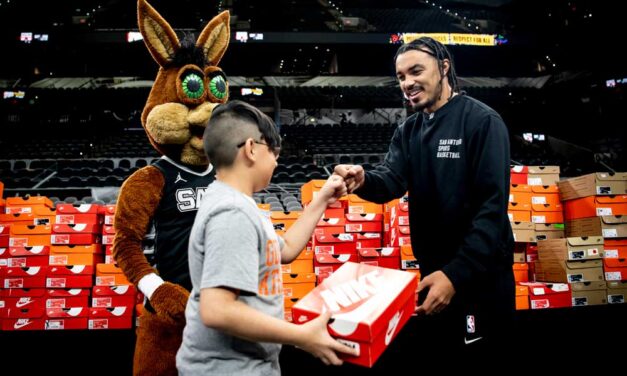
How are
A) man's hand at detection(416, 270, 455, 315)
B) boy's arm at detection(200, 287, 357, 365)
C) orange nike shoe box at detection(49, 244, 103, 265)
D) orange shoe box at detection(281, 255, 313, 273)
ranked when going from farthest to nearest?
orange nike shoe box at detection(49, 244, 103, 265)
orange shoe box at detection(281, 255, 313, 273)
man's hand at detection(416, 270, 455, 315)
boy's arm at detection(200, 287, 357, 365)

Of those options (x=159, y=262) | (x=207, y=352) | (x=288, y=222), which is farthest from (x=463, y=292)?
(x=288, y=222)

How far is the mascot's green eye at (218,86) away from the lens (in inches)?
71.6

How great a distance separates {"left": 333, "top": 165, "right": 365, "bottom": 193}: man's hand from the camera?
1.48 meters

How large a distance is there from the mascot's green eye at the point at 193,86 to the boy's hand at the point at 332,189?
74 cm

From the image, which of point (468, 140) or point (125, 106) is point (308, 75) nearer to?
point (125, 106)

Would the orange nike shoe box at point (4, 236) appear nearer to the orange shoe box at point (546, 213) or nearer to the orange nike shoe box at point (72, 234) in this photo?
the orange nike shoe box at point (72, 234)

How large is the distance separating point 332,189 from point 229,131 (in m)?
0.49

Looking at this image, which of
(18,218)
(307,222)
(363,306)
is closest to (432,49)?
(307,222)

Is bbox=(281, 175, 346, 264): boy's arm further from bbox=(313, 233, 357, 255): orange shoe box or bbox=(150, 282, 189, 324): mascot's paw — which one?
bbox=(313, 233, 357, 255): orange shoe box

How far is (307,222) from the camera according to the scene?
1.31m

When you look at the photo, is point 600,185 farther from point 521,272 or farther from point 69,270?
point 69,270

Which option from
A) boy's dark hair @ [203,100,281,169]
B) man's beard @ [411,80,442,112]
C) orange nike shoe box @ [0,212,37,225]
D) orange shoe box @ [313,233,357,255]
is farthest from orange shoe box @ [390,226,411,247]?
orange nike shoe box @ [0,212,37,225]

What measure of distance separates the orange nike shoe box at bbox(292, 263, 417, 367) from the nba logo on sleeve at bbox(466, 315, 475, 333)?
332 millimetres

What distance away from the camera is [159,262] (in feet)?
5.24
